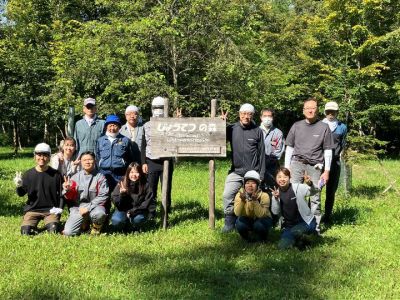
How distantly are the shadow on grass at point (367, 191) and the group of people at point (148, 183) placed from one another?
374cm

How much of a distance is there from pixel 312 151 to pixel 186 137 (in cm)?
205

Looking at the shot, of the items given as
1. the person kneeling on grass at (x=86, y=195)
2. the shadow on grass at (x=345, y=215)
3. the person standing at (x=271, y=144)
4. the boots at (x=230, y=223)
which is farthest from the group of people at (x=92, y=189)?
the shadow on grass at (x=345, y=215)

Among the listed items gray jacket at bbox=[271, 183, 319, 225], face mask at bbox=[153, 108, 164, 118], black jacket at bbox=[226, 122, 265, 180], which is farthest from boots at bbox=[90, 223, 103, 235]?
gray jacket at bbox=[271, 183, 319, 225]

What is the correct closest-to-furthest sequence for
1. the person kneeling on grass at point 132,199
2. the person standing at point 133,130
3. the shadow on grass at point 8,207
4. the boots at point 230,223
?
1. the person kneeling on grass at point 132,199
2. the boots at point 230,223
3. the person standing at point 133,130
4. the shadow on grass at point 8,207

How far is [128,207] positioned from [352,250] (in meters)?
3.48

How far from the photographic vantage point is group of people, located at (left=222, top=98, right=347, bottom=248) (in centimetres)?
688

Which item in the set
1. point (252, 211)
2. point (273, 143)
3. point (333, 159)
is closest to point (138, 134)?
point (273, 143)

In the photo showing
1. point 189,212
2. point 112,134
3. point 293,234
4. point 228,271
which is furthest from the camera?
point 189,212

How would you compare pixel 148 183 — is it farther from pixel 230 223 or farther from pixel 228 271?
pixel 228 271

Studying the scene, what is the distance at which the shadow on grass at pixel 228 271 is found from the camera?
5004 mm

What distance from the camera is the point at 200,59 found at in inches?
787

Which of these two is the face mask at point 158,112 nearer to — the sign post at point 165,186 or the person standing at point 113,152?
the sign post at point 165,186

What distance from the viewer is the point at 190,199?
1073 centimetres

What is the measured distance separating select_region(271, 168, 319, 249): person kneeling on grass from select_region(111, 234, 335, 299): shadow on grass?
27 cm
